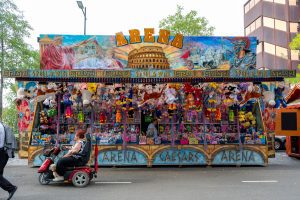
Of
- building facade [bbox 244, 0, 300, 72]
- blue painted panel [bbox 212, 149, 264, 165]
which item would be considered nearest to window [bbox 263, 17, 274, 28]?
building facade [bbox 244, 0, 300, 72]

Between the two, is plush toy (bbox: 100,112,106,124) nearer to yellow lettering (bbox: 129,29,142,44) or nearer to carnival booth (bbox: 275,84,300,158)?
yellow lettering (bbox: 129,29,142,44)

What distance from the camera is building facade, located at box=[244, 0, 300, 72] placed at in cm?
4738

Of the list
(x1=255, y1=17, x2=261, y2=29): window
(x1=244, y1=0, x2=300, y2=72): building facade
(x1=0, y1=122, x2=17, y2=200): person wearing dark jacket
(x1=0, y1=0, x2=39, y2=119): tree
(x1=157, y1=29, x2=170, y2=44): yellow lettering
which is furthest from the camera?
(x1=255, y1=17, x2=261, y2=29): window

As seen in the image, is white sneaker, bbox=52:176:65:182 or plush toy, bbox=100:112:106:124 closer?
white sneaker, bbox=52:176:65:182

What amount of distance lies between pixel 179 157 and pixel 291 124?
6.68 meters

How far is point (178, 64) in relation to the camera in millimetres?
15844

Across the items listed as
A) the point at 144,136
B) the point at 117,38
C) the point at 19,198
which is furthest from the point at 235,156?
the point at 19,198

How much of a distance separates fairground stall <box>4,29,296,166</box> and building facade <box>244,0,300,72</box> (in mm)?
34557

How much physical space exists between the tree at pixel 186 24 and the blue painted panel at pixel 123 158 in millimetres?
26717

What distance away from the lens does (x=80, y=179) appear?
9758 millimetres

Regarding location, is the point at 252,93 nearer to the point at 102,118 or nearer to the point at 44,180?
the point at 102,118

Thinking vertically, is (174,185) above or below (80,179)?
below

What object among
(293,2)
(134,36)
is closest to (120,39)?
(134,36)

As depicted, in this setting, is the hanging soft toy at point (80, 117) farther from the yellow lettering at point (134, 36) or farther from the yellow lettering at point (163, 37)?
the yellow lettering at point (163, 37)
